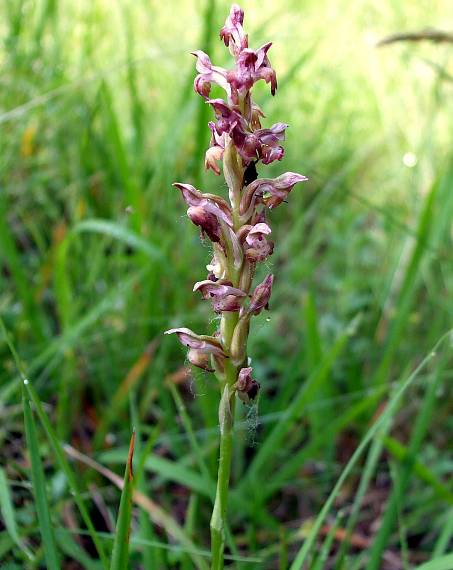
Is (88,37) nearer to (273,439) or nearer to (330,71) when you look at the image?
(330,71)

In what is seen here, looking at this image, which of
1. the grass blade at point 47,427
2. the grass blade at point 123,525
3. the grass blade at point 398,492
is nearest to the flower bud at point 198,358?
the grass blade at point 123,525

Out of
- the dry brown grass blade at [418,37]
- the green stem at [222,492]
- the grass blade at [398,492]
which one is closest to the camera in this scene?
the green stem at [222,492]

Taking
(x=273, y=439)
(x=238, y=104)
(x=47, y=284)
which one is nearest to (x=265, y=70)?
(x=238, y=104)

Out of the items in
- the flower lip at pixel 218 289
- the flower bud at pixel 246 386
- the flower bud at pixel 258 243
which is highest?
the flower bud at pixel 258 243

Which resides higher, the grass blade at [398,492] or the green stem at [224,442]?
the green stem at [224,442]

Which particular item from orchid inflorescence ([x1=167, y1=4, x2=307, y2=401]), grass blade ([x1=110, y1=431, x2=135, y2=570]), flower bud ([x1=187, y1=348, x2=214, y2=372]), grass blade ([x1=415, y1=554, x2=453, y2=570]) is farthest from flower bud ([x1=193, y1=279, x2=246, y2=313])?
grass blade ([x1=415, y1=554, x2=453, y2=570])

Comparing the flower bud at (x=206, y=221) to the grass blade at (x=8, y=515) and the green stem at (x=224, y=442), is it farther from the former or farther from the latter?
the grass blade at (x=8, y=515)

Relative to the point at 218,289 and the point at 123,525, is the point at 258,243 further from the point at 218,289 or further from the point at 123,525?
the point at 123,525
